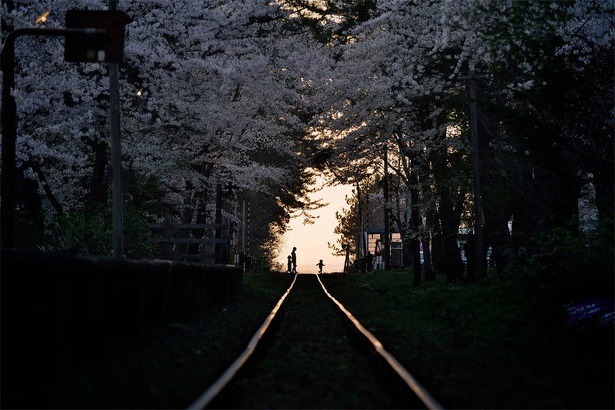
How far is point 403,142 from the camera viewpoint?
117 feet

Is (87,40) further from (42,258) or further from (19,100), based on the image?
(42,258)

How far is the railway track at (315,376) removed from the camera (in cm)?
811

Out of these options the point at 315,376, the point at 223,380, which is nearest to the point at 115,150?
the point at 315,376

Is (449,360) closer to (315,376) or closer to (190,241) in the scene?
(315,376)

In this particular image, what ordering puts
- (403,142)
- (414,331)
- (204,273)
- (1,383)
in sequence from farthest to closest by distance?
(403,142), (204,273), (414,331), (1,383)

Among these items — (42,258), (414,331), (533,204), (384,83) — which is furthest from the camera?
(384,83)

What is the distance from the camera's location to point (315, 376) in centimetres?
986

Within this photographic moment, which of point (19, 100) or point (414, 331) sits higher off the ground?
point (19, 100)

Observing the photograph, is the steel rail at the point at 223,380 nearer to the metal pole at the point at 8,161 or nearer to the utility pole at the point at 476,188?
the metal pole at the point at 8,161

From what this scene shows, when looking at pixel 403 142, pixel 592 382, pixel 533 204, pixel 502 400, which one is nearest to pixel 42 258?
pixel 502 400

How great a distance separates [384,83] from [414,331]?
15451 mm

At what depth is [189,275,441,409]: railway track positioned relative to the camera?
811cm

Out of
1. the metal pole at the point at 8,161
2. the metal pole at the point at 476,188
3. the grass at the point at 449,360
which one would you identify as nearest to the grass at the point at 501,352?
the grass at the point at 449,360

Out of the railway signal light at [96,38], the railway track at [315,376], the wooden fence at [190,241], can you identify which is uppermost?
the railway signal light at [96,38]
